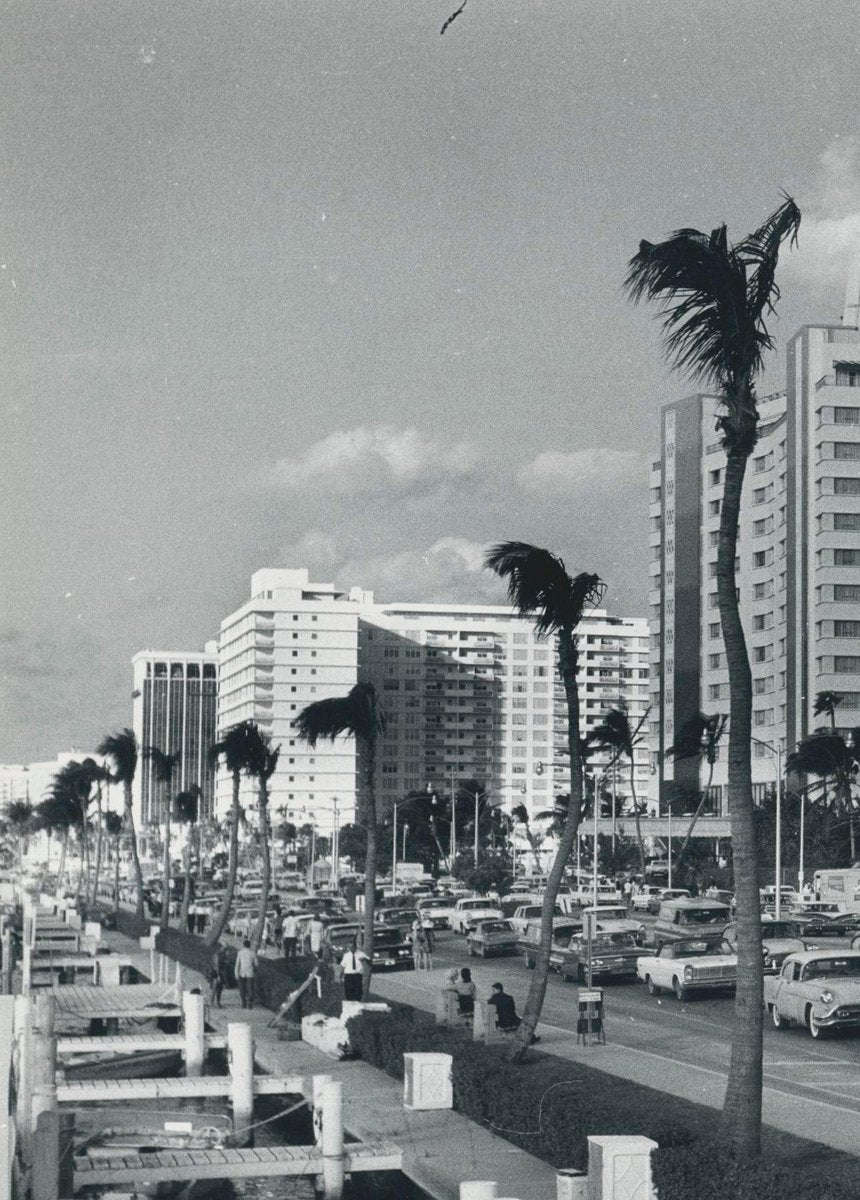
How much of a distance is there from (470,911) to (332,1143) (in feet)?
158

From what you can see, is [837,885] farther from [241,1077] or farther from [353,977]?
[241,1077]

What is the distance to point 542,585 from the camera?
2703 centimetres

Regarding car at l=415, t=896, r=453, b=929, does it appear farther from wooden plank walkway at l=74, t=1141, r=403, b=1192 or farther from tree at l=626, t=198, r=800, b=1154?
tree at l=626, t=198, r=800, b=1154

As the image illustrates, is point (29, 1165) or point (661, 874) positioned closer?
point (29, 1165)

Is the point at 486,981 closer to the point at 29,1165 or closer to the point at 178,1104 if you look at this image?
the point at 178,1104

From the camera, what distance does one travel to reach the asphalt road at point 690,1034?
1000 inches

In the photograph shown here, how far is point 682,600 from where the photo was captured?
6412 inches

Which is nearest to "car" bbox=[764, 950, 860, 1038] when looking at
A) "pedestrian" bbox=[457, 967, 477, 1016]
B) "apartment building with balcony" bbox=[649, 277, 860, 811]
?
"pedestrian" bbox=[457, 967, 477, 1016]

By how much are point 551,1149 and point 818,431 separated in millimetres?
125245

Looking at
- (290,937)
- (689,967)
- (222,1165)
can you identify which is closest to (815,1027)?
(689,967)

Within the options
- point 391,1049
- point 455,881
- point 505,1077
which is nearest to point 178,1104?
point 391,1049

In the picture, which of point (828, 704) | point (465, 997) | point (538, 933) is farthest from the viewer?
point (828, 704)

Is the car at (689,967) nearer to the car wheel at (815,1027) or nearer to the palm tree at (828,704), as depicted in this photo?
the car wheel at (815,1027)

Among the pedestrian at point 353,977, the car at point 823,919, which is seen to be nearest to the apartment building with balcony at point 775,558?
the car at point 823,919
